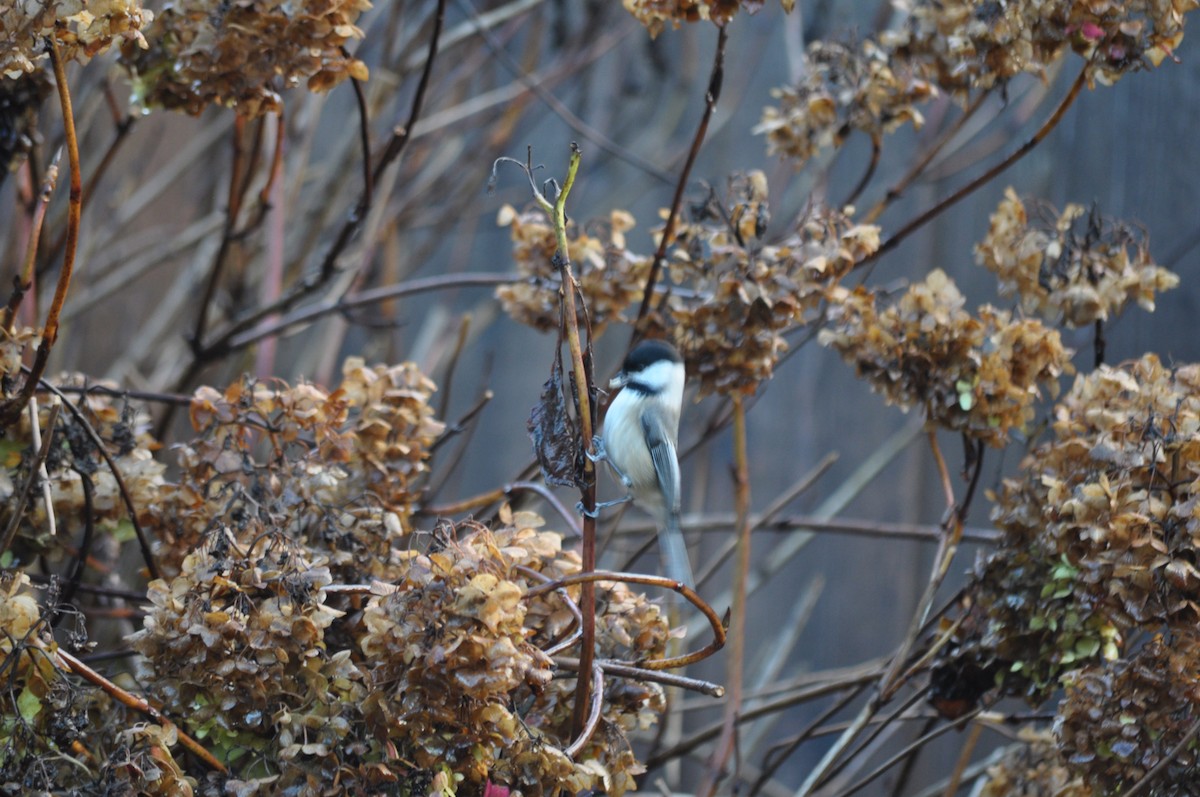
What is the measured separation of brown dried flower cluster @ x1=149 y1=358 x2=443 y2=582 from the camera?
918mm

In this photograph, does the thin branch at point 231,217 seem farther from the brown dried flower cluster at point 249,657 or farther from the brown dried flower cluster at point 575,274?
the brown dried flower cluster at point 249,657

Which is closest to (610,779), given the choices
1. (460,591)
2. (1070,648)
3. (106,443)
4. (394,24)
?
(460,591)

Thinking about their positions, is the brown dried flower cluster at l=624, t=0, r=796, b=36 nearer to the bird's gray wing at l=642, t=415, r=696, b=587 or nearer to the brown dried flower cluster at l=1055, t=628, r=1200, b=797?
the bird's gray wing at l=642, t=415, r=696, b=587

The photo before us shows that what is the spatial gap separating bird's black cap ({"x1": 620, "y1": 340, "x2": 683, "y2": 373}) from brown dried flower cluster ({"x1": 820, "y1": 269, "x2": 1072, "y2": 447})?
0.17 meters

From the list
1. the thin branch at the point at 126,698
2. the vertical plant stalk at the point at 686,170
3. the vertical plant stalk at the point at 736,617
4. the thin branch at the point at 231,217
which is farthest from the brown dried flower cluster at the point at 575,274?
the thin branch at the point at 126,698

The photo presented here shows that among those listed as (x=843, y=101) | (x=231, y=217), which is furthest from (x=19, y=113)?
(x=843, y=101)

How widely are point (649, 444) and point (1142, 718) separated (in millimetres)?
613

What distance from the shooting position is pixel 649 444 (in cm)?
133

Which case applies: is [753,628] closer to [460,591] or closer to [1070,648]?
[1070,648]

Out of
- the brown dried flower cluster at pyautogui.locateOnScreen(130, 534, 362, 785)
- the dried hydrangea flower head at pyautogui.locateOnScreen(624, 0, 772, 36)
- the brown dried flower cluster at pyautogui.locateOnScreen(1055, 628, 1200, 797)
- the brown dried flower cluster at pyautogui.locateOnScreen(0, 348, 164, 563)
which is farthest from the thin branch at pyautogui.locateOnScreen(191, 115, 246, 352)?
the brown dried flower cluster at pyautogui.locateOnScreen(1055, 628, 1200, 797)

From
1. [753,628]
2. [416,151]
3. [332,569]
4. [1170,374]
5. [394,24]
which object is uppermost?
[394,24]

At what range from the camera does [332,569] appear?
0.91 m

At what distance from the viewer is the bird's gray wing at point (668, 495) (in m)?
1.21

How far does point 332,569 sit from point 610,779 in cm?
28
